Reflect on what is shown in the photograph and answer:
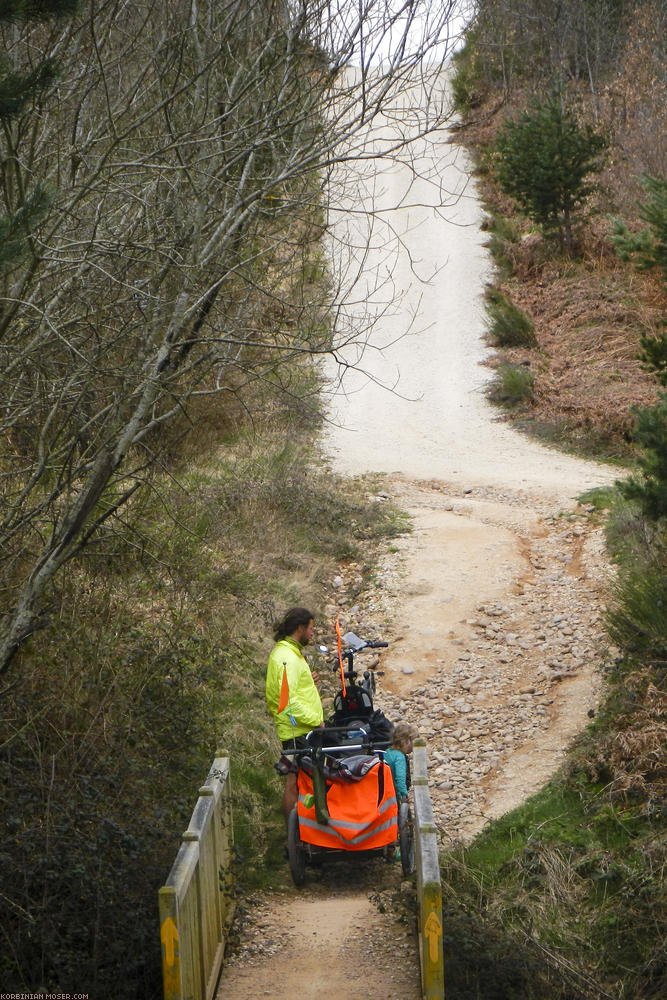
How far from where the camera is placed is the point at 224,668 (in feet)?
30.2

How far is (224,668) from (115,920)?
4.17 metres

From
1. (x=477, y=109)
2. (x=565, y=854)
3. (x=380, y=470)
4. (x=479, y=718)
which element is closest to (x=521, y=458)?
(x=380, y=470)

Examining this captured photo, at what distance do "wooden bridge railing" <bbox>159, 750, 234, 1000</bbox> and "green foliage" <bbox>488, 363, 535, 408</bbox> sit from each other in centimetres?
1567

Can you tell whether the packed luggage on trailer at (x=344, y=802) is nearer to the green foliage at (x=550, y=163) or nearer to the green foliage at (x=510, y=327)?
the green foliage at (x=510, y=327)

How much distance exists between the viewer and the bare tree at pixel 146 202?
5.58m

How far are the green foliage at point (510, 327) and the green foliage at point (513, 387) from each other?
6.18ft

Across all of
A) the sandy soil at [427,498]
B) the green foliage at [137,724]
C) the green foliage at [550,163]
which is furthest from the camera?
the green foliage at [550,163]

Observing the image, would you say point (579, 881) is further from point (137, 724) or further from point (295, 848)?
point (137, 724)

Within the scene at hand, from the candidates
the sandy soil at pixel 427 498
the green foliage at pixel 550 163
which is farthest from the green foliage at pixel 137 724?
the green foliage at pixel 550 163

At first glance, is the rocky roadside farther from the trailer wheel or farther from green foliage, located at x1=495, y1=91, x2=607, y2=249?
green foliage, located at x1=495, y1=91, x2=607, y2=249

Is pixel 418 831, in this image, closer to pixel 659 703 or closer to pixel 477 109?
pixel 659 703

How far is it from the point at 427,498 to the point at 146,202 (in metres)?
10.4

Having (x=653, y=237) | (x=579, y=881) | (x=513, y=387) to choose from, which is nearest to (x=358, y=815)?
(x=579, y=881)

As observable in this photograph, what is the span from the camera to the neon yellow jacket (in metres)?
6.88
